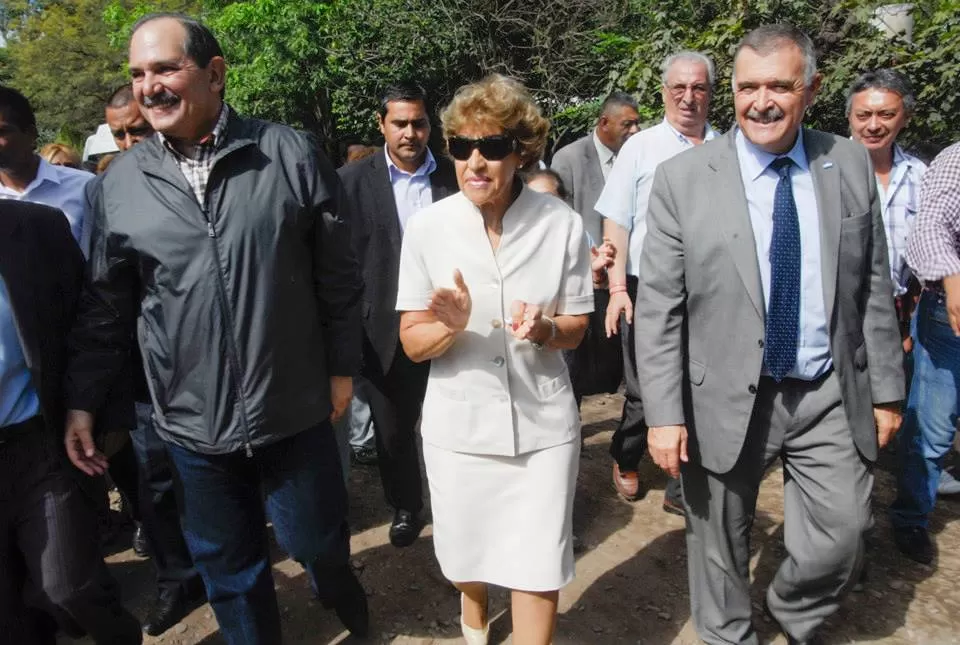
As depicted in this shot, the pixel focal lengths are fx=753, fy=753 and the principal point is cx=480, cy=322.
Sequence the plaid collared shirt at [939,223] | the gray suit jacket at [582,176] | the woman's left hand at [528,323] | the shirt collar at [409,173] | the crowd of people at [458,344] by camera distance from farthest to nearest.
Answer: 1. the gray suit jacket at [582,176]
2. the shirt collar at [409,173]
3. the plaid collared shirt at [939,223]
4. the crowd of people at [458,344]
5. the woman's left hand at [528,323]

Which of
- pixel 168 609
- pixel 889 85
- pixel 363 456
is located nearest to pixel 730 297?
pixel 889 85

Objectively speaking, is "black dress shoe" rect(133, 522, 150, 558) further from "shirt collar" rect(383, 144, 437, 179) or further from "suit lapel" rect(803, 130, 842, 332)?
"suit lapel" rect(803, 130, 842, 332)

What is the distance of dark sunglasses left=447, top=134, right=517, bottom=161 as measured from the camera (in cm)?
249

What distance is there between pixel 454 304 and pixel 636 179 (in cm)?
192

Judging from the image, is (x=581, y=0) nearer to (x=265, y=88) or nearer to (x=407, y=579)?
(x=265, y=88)

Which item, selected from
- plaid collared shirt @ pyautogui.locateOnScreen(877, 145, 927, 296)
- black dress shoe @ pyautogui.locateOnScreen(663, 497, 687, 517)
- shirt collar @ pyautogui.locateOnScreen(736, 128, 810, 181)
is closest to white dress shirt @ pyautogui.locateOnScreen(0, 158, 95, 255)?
shirt collar @ pyautogui.locateOnScreen(736, 128, 810, 181)

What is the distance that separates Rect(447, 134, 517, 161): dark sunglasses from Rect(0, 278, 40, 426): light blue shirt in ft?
5.05

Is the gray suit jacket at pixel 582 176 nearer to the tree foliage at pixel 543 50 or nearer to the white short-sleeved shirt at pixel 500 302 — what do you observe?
the tree foliage at pixel 543 50

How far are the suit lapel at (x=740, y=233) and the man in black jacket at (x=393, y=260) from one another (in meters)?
1.62

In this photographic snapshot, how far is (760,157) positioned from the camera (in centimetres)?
260

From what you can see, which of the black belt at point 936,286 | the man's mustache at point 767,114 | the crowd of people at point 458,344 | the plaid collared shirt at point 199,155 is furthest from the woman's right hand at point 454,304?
the black belt at point 936,286

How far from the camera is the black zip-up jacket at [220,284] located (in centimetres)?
237

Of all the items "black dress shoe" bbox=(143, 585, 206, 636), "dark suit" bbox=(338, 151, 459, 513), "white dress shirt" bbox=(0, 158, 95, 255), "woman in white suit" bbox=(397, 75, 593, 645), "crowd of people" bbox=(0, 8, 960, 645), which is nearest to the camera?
"crowd of people" bbox=(0, 8, 960, 645)

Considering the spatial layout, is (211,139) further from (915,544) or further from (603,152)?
(915,544)
